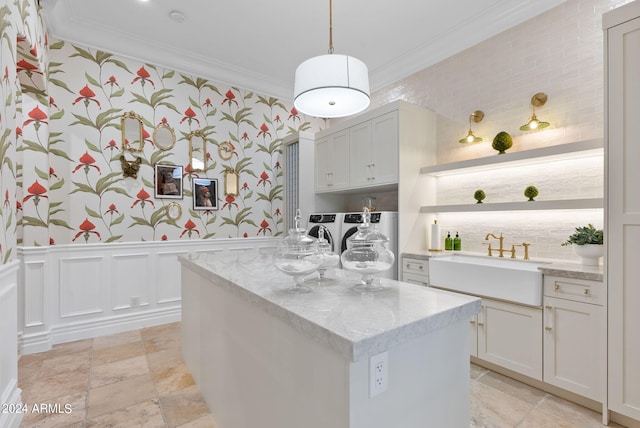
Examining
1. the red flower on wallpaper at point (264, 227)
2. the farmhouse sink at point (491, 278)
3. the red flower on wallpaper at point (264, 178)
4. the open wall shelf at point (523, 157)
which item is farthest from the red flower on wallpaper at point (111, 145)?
the farmhouse sink at point (491, 278)

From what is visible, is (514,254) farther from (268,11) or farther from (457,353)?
(268,11)

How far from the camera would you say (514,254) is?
2.75m

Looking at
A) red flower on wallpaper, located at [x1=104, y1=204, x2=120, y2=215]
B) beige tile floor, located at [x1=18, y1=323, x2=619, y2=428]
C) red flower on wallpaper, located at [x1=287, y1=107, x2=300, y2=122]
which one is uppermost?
red flower on wallpaper, located at [x1=287, y1=107, x2=300, y2=122]

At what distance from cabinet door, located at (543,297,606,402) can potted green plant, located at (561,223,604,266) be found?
1.32 ft

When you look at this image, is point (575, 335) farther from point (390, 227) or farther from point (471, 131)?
point (471, 131)

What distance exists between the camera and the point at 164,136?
12.0ft

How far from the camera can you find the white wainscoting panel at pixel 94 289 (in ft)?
9.38

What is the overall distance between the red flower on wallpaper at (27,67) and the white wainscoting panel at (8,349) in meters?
1.69

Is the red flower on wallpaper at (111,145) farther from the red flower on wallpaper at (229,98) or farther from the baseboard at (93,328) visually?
the baseboard at (93,328)

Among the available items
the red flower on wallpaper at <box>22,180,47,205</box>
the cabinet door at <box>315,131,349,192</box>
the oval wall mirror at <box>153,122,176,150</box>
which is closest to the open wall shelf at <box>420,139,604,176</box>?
the cabinet door at <box>315,131,349,192</box>

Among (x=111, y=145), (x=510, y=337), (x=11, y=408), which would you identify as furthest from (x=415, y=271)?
(x=111, y=145)

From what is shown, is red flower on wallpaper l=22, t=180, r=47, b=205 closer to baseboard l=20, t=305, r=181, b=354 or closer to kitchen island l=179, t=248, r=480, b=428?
baseboard l=20, t=305, r=181, b=354

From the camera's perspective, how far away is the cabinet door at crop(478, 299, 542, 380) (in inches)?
84.0

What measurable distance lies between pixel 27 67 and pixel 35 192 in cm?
108
